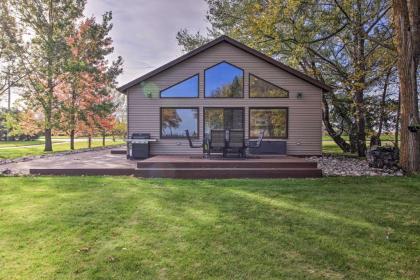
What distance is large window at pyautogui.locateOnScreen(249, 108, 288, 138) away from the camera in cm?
1280

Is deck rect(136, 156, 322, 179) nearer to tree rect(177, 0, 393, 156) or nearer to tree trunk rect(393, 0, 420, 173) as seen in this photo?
tree trunk rect(393, 0, 420, 173)

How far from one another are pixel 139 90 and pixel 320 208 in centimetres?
939

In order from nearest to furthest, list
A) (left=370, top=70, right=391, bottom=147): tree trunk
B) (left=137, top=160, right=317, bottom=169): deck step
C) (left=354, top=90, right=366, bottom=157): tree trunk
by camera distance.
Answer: (left=137, top=160, right=317, bottom=169): deck step
(left=370, top=70, right=391, bottom=147): tree trunk
(left=354, top=90, right=366, bottom=157): tree trunk

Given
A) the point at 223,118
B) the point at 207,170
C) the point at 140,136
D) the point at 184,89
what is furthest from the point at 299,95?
the point at 140,136

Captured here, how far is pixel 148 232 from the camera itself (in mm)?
4184

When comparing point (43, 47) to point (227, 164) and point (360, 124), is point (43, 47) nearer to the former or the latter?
point (227, 164)

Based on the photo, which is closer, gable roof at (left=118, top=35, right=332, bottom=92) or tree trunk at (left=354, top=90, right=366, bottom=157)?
gable roof at (left=118, top=35, right=332, bottom=92)

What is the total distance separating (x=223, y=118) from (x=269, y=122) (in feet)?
5.99

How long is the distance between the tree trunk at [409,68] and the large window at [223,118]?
5.59 m

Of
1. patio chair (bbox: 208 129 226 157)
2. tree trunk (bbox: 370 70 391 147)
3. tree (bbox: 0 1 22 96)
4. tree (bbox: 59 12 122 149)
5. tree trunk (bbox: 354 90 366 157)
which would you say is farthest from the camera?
tree (bbox: 59 12 122 149)

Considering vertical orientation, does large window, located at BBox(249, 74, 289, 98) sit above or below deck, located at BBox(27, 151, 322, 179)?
above

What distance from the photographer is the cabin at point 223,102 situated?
42.0 feet

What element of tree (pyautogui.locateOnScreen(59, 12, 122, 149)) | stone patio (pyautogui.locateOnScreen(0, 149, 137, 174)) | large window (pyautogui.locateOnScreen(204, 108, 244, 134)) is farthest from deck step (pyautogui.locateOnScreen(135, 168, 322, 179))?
tree (pyautogui.locateOnScreen(59, 12, 122, 149))

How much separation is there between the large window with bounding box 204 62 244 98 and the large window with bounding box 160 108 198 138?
104cm
